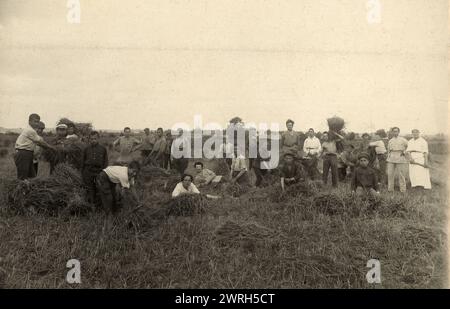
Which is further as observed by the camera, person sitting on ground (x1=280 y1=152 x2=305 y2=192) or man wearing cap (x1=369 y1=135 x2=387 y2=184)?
man wearing cap (x1=369 y1=135 x2=387 y2=184)

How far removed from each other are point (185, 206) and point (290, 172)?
235cm

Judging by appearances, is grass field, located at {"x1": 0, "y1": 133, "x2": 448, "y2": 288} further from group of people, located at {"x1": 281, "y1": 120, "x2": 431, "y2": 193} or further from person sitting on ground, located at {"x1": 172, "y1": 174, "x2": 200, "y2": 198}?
group of people, located at {"x1": 281, "y1": 120, "x2": 431, "y2": 193}

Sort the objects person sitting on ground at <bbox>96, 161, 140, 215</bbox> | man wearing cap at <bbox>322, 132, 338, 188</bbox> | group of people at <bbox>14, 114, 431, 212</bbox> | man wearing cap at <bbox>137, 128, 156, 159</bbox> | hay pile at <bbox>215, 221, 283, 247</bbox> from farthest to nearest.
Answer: man wearing cap at <bbox>137, 128, 156, 159</bbox> < man wearing cap at <bbox>322, 132, 338, 188</bbox> < group of people at <bbox>14, 114, 431, 212</bbox> < person sitting on ground at <bbox>96, 161, 140, 215</bbox> < hay pile at <bbox>215, 221, 283, 247</bbox>

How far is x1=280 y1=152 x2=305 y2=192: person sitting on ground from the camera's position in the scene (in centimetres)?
785

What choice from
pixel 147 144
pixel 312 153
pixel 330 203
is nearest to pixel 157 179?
pixel 147 144

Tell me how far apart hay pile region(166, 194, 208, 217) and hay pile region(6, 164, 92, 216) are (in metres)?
1.32

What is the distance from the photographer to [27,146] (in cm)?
750

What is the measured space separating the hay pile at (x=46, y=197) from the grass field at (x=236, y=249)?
215 millimetres

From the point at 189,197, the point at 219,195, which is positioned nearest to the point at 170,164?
the point at 219,195

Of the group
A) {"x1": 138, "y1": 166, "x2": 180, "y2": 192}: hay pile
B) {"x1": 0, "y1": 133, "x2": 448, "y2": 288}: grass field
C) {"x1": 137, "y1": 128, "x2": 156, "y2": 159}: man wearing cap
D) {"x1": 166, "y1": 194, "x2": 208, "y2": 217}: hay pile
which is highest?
{"x1": 137, "y1": 128, "x2": 156, "y2": 159}: man wearing cap

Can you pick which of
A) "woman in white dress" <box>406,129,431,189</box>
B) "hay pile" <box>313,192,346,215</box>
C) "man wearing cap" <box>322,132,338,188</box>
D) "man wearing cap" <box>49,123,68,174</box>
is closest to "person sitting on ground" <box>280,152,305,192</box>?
"hay pile" <box>313,192,346,215</box>

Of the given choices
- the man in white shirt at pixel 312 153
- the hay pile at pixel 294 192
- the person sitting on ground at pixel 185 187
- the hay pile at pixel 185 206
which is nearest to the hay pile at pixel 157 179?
the person sitting on ground at pixel 185 187
